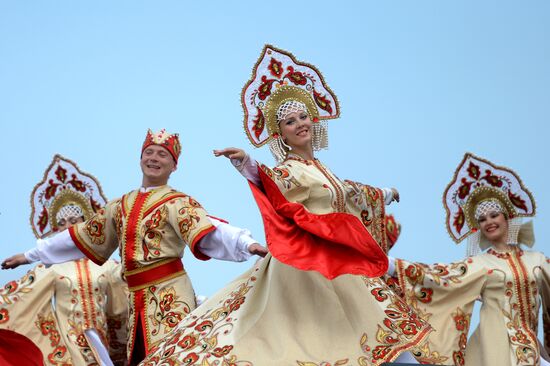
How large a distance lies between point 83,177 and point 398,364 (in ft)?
12.0

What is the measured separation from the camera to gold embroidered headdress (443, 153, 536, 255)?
25.3ft

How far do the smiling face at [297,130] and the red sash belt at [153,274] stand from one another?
91cm

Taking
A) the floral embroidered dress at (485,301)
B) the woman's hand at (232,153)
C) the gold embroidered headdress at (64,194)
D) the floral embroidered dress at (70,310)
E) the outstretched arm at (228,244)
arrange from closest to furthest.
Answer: the woman's hand at (232,153), the outstretched arm at (228,244), the floral embroidered dress at (485,301), the floral embroidered dress at (70,310), the gold embroidered headdress at (64,194)

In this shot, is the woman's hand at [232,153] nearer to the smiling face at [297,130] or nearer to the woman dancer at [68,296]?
the smiling face at [297,130]

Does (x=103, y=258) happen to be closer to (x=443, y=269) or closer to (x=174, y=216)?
(x=174, y=216)

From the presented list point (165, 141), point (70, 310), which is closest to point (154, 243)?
point (165, 141)

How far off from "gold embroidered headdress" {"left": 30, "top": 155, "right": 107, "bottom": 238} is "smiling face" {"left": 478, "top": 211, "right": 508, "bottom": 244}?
9.03 ft

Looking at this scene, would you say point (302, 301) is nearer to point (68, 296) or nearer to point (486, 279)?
point (486, 279)

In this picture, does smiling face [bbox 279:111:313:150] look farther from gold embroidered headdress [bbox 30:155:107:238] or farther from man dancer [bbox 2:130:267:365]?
gold embroidered headdress [bbox 30:155:107:238]

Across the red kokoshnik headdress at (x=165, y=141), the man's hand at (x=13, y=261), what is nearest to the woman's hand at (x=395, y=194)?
the red kokoshnik headdress at (x=165, y=141)

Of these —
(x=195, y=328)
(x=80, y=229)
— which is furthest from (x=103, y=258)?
(x=195, y=328)

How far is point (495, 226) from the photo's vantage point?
7.68 metres

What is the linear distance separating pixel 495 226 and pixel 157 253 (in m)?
2.52

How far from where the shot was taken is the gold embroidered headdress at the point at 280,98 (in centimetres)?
648
